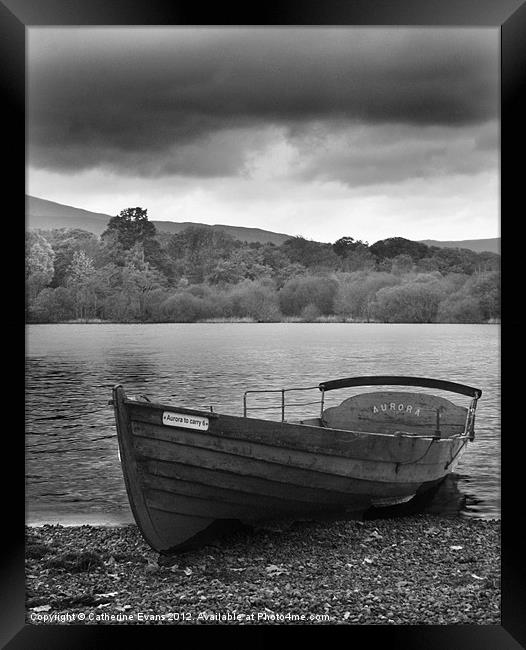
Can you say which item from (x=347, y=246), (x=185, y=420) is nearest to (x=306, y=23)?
(x=347, y=246)

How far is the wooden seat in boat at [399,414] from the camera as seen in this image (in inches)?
172

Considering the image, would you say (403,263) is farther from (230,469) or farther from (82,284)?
(82,284)

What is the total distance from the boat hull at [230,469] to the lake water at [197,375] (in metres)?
0.57

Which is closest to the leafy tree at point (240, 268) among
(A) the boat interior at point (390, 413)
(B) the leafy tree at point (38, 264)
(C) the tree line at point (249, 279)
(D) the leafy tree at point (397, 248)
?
(C) the tree line at point (249, 279)

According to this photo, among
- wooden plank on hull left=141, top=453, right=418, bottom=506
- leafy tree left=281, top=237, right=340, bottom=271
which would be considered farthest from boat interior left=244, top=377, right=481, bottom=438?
leafy tree left=281, top=237, right=340, bottom=271

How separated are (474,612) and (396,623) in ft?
1.30

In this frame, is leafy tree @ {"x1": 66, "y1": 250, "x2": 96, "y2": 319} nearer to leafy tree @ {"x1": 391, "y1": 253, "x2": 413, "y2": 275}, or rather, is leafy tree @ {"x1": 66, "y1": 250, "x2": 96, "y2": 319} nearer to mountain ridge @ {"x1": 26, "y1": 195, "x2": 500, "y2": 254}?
mountain ridge @ {"x1": 26, "y1": 195, "x2": 500, "y2": 254}

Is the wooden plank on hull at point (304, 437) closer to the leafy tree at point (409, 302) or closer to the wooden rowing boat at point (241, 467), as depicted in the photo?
the wooden rowing boat at point (241, 467)

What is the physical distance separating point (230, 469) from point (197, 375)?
3.07 ft

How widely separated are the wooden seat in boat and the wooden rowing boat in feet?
1.11

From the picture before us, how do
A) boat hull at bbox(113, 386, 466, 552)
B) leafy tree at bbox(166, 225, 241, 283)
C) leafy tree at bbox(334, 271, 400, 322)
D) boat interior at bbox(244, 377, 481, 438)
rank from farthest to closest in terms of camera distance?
boat interior at bbox(244, 377, 481, 438)
leafy tree at bbox(334, 271, 400, 322)
leafy tree at bbox(166, 225, 241, 283)
boat hull at bbox(113, 386, 466, 552)

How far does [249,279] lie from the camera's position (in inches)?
158

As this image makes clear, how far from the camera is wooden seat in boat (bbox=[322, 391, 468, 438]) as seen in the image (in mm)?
4367
